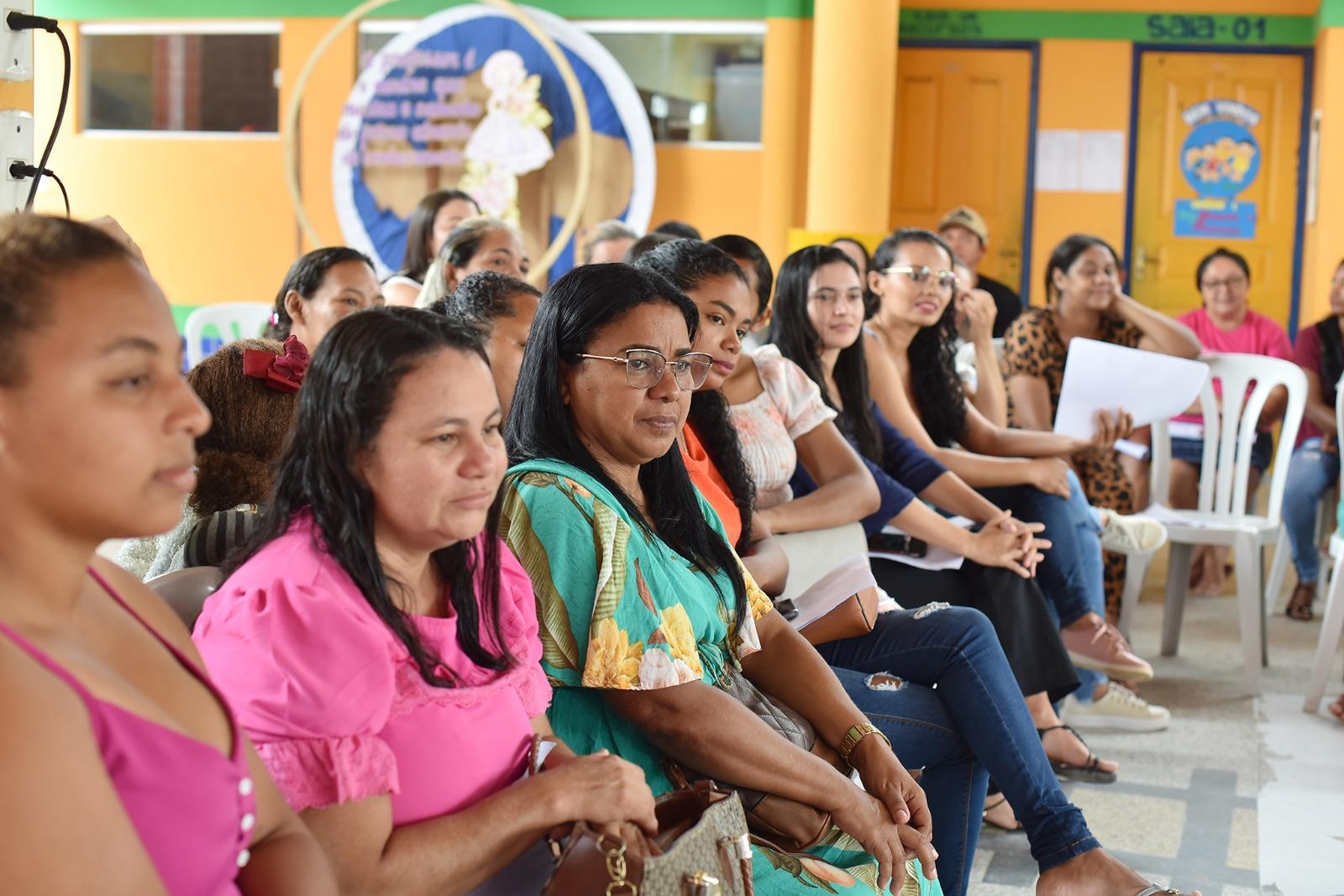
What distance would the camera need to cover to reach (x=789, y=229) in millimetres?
7539

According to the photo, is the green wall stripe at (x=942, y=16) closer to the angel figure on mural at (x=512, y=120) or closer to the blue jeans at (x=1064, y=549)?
the angel figure on mural at (x=512, y=120)

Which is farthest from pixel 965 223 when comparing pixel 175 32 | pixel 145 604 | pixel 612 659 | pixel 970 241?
pixel 145 604

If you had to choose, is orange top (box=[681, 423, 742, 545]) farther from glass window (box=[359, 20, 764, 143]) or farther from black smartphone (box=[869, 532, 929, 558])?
glass window (box=[359, 20, 764, 143])

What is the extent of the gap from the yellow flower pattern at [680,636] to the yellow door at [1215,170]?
22.7 ft

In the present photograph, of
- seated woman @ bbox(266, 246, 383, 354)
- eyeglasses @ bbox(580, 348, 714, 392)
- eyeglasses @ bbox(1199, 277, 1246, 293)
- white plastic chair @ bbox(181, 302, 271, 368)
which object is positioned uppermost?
eyeglasses @ bbox(1199, 277, 1246, 293)

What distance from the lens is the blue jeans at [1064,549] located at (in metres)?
3.40

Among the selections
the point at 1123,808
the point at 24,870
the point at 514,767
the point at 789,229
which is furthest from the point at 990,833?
the point at 789,229

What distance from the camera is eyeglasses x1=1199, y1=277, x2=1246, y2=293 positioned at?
5.73 meters

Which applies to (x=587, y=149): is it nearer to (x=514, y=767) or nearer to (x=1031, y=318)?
(x=1031, y=318)

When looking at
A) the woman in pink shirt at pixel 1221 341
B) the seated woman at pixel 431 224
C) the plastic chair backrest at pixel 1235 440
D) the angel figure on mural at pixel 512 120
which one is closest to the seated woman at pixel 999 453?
the plastic chair backrest at pixel 1235 440

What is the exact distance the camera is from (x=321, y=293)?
3039 mm

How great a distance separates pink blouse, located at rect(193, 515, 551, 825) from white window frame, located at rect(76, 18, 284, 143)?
7.27 metres

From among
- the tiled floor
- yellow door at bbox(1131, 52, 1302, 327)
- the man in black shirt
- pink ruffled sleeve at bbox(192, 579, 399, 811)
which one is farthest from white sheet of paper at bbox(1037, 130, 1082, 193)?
pink ruffled sleeve at bbox(192, 579, 399, 811)

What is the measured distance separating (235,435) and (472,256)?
6.14ft
